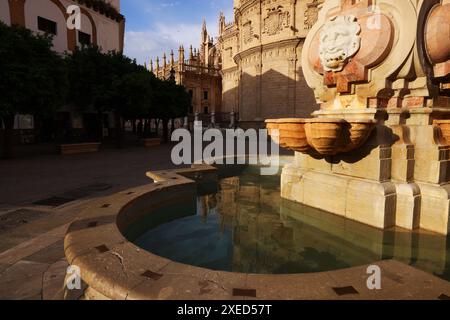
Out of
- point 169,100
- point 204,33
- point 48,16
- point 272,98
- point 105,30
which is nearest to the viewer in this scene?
point 48,16

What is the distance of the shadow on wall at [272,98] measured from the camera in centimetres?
3062

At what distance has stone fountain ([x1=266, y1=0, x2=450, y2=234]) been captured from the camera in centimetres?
443

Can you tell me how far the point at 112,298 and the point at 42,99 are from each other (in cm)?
1331

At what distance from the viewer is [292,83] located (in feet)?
102

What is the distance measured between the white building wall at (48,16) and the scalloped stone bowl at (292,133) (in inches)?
816

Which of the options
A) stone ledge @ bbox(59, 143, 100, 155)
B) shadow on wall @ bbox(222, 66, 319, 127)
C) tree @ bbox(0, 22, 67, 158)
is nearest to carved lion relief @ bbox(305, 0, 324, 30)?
shadow on wall @ bbox(222, 66, 319, 127)

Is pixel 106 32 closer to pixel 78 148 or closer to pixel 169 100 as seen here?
pixel 169 100

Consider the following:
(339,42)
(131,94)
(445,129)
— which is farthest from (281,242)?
(131,94)

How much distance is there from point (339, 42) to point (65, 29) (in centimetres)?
2242

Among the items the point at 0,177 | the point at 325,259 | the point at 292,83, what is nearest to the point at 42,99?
the point at 0,177

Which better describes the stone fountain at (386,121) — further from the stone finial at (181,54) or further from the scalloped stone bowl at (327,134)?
the stone finial at (181,54)

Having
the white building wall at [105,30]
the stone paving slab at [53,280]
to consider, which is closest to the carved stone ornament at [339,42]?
the stone paving slab at [53,280]

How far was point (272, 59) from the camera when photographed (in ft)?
105

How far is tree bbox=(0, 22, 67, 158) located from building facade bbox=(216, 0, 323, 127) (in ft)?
74.8
